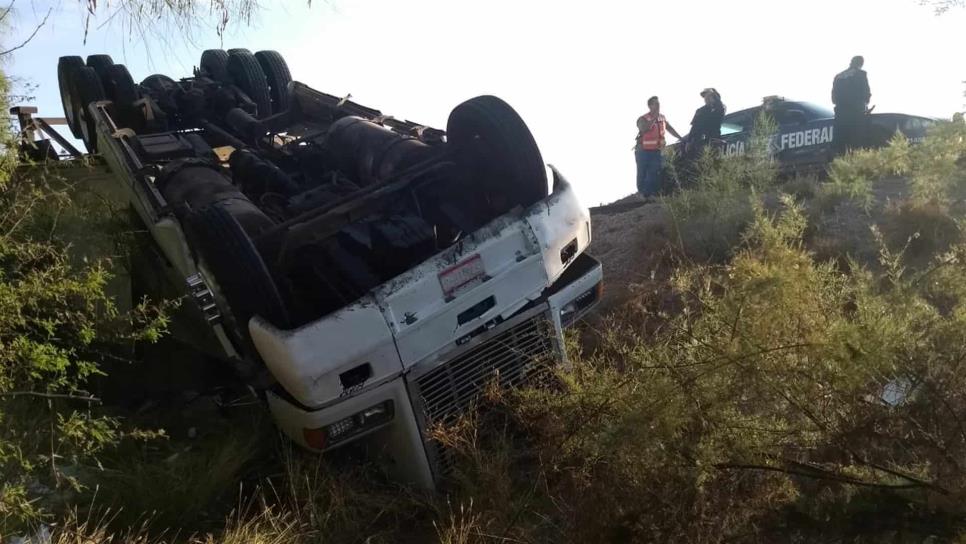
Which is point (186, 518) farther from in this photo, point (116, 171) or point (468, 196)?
point (116, 171)

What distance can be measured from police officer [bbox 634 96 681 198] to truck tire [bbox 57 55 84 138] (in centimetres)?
595

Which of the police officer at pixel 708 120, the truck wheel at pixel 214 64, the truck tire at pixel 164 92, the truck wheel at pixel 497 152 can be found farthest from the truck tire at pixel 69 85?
the police officer at pixel 708 120

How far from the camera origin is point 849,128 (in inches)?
347

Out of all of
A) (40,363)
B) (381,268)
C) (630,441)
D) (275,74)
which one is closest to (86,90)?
(275,74)

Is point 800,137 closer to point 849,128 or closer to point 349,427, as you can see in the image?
point 849,128

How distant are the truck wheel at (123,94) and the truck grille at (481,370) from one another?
392 cm

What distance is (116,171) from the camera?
5.22 metres

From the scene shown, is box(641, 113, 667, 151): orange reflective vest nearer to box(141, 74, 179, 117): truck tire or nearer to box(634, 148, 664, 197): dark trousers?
box(634, 148, 664, 197): dark trousers

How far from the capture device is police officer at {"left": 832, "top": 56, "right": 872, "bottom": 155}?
28.4 feet

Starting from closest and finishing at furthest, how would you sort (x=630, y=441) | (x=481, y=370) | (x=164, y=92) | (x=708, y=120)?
(x=630, y=441)
(x=481, y=370)
(x=164, y=92)
(x=708, y=120)

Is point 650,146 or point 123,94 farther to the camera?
point 650,146

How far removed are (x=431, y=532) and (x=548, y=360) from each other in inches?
37.4

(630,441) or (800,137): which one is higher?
(630,441)

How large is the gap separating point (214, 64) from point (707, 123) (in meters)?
5.60
